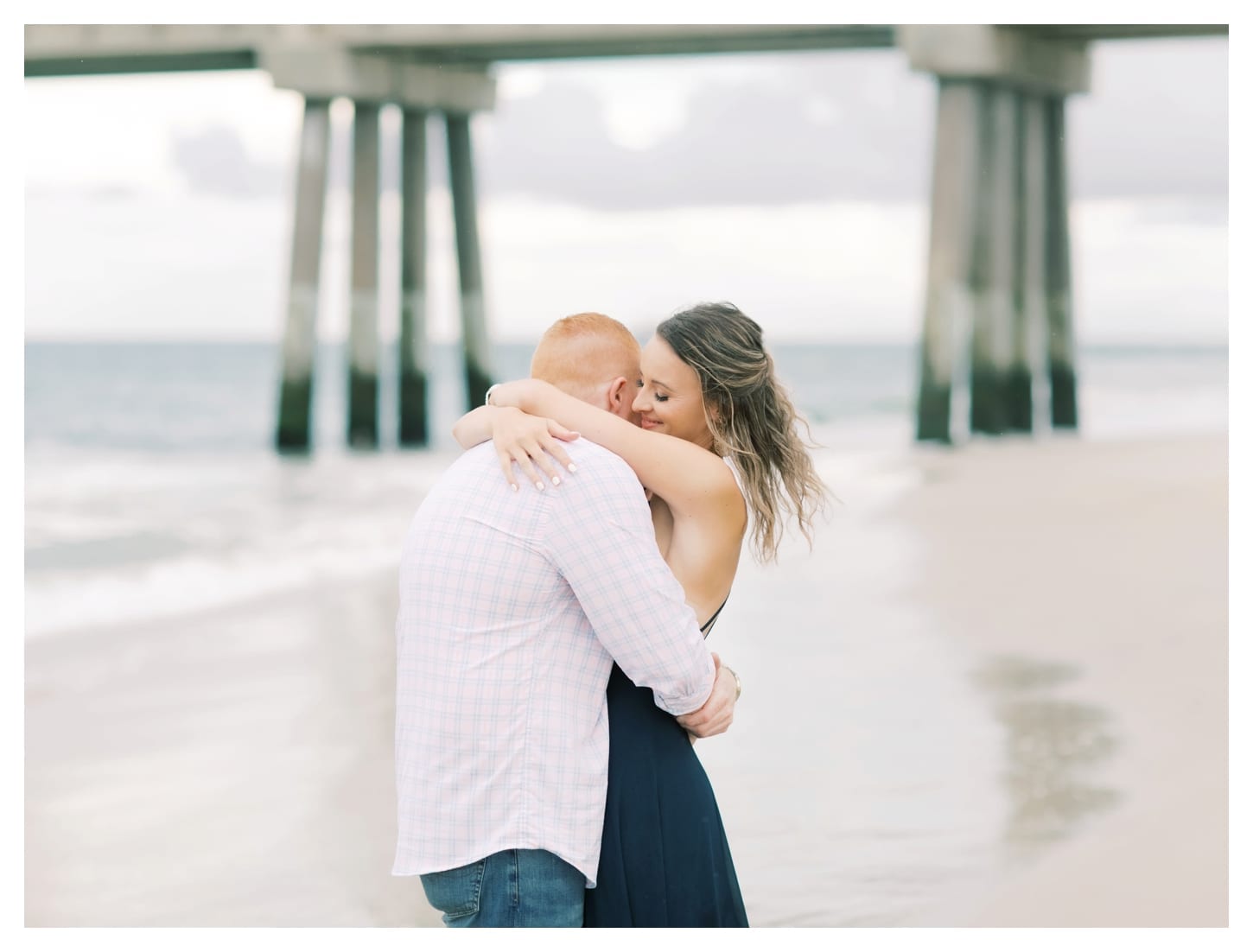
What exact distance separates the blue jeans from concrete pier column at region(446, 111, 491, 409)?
15948mm

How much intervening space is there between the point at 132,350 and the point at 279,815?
47.8 m

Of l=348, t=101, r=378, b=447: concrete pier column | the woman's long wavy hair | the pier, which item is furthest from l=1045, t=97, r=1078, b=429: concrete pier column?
the woman's long wavy hair

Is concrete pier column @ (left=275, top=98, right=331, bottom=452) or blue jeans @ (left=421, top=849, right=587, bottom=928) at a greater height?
concrete pier column @ (left=275, top=98, right=331, bottom=452)

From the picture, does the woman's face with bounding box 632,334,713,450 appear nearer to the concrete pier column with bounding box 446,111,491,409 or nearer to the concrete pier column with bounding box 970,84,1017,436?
the concrete pier column with bounding box 970,84,1017,436

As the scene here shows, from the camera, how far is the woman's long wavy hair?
2176 millimetres

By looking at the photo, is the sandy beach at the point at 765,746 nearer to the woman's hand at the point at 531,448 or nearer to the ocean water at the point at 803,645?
the ocean water at the point at 803,645

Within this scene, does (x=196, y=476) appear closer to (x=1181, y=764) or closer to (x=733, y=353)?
(x=1181, y=764)

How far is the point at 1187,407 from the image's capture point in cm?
3278

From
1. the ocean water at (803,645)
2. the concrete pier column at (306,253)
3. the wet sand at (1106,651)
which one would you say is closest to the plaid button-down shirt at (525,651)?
the ocean water at (803,645)

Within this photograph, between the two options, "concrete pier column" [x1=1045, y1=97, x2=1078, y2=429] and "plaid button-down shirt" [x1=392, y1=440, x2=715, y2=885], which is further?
"concrete pier column" [x1=1045, y1=97, x2=1078, y2=429]

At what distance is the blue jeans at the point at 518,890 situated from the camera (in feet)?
6.44

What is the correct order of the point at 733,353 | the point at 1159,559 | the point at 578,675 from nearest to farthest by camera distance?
the point at 578,675 < the point at 733,353 < the point at 1159,559
